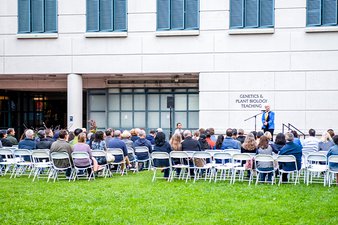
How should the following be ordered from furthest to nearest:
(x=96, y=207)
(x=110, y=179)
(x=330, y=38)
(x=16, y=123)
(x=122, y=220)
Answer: (x=16, y=123), (x=330, y=38), (x=110, y=179), (x=96, y=207), (x=122, y=220)

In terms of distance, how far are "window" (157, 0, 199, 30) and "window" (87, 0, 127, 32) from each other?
1.85 m

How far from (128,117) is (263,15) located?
927cm

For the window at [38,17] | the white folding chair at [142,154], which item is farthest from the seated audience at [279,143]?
the window at [38,17]

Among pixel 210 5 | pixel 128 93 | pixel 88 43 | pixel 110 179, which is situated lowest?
pixel 110 179

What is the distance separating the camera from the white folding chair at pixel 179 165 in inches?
592

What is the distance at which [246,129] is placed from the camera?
2500 centimetres

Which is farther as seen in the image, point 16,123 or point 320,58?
point 16,123

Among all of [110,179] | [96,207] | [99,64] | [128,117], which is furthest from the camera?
[128,117]

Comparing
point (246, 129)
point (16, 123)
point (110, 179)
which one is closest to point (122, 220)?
point (110, 179)

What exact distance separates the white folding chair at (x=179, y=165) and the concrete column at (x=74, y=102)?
35.0 ft

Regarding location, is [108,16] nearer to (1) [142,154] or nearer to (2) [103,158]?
(1) [142,154]

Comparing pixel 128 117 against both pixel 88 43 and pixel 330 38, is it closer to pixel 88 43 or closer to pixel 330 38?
pixel 88 43

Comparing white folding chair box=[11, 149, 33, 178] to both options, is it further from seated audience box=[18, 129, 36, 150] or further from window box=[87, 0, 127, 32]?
window box=[87, 0, 127, 32]

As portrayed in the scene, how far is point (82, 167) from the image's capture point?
50.9ft
